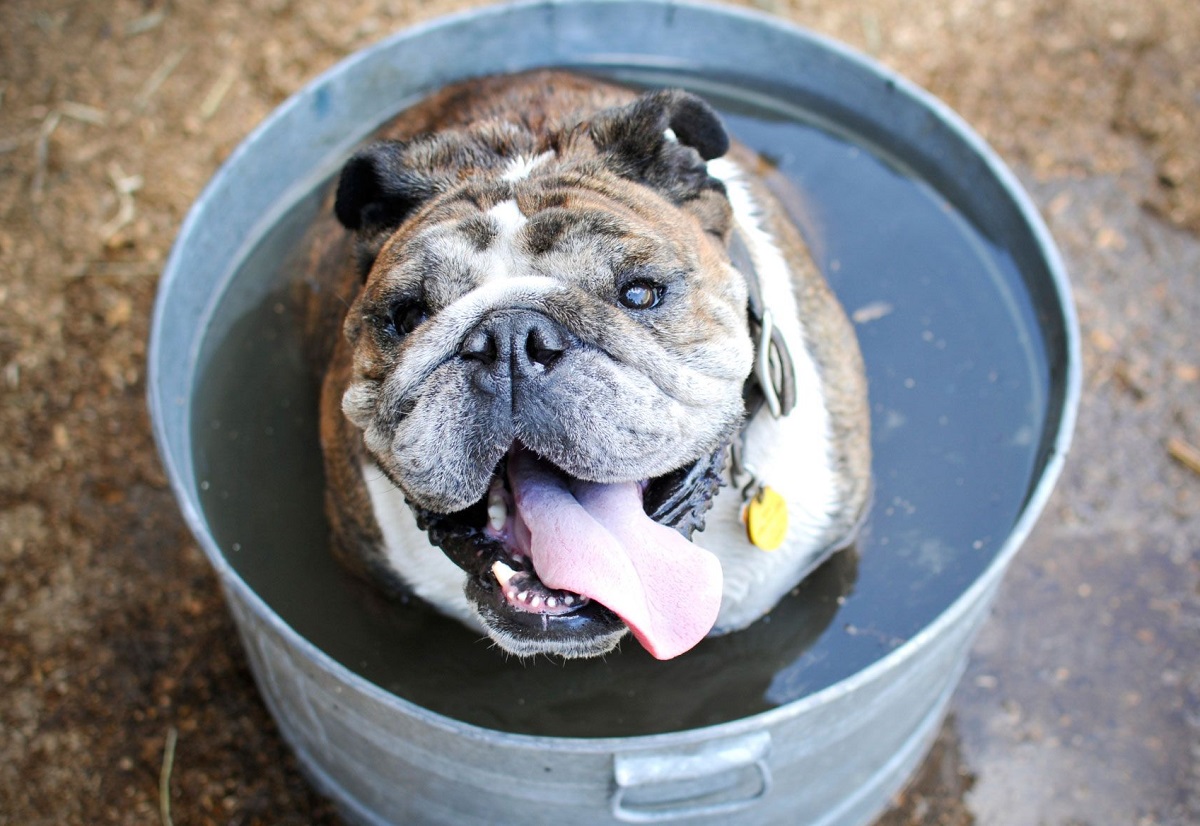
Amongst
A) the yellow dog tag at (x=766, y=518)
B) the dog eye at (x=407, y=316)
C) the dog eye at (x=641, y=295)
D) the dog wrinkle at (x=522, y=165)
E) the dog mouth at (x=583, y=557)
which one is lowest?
the yellow dog tag at (x=766, y=518)

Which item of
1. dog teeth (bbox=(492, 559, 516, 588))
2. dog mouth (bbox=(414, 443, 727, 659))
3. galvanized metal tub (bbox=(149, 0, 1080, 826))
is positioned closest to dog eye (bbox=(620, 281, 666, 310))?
dog mouth (bbox=(414, 443, 727, 659))

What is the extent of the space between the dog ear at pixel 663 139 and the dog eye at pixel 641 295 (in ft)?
1.42

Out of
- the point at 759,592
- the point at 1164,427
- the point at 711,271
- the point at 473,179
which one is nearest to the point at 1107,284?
the point at 1164,427

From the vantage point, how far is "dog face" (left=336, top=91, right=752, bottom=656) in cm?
249

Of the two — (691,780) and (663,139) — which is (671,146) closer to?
(663,139)

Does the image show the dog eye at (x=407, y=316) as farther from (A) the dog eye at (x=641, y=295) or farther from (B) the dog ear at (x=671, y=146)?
(B) the dog ear at (x=671, y=146)

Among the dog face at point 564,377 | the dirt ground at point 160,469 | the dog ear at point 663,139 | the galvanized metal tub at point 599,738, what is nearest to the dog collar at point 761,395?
the dog face at point 564,377

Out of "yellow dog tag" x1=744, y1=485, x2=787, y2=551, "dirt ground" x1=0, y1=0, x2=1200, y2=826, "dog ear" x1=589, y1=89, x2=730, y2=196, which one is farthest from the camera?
"dirt ground" x1=0, y1=0, x2=1200, y2=826

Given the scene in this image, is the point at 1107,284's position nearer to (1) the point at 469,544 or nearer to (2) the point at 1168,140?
(2) the point at 1168,140

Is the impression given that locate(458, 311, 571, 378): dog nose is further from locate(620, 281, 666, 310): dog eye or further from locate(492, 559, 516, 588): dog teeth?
locate(492, 559, 516, 588): dog teeth

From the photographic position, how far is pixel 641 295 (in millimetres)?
2719

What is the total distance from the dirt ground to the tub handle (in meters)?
1.28

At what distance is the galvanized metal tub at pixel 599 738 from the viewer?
2723mm

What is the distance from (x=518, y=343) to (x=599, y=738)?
1291 mm
